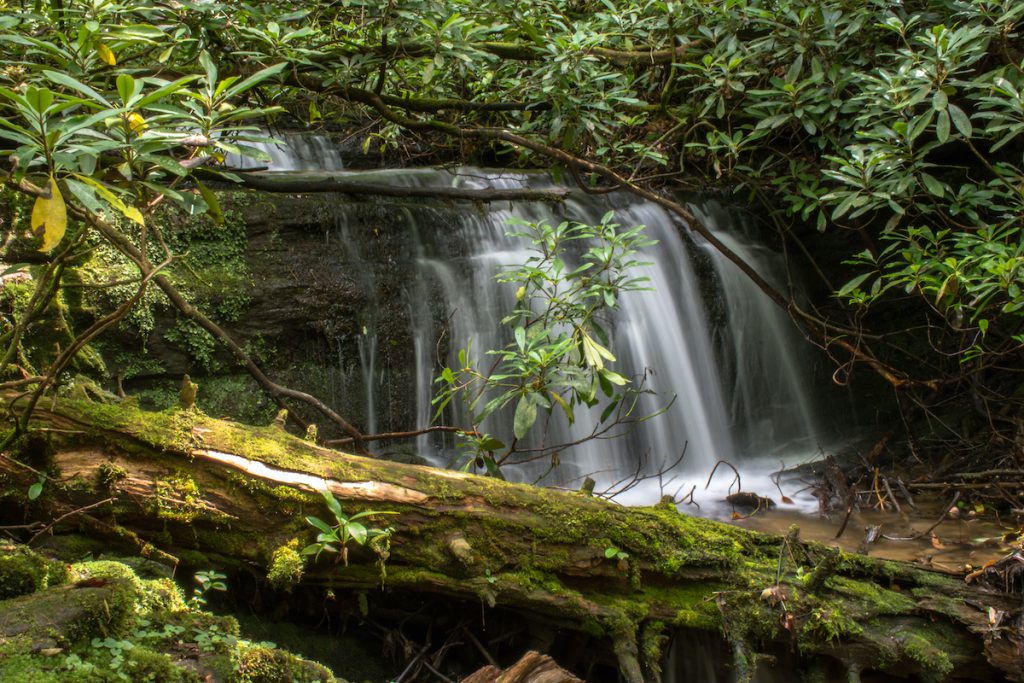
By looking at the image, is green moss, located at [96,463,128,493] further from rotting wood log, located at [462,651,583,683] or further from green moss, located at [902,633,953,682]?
green moss, located at [902,633,953,682]

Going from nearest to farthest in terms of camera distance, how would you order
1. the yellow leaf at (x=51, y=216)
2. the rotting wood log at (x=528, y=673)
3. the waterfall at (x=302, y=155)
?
1. the yellow leaf at (x=51, y=216)
2. the rotting wood log at (x=528, y=673)
3. the waterfall at (x=302, y=155)

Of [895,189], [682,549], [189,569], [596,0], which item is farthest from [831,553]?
[596,0]

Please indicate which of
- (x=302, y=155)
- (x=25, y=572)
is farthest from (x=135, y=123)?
(x=302, y=155)

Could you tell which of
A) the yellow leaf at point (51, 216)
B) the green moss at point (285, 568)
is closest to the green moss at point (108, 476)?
the green moss at point (285, 568)

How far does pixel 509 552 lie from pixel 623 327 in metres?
3.89

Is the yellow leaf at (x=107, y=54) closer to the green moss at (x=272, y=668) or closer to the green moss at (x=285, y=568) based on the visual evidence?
the green moss at (x=285, y=568)

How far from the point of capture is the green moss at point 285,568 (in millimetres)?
2641

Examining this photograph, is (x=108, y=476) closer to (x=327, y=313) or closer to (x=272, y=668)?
(x=272, y=668)

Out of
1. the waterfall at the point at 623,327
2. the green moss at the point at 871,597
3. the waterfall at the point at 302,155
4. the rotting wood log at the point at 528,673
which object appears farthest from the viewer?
the waterfall at the point at 302,155

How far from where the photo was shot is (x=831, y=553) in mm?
2967

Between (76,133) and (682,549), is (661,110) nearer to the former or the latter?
(682,549)

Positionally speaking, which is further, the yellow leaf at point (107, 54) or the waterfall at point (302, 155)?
the waterfall at point (302, 155)

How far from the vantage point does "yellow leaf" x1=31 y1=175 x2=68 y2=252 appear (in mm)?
1966

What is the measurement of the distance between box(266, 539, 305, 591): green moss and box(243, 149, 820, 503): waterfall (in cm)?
245
